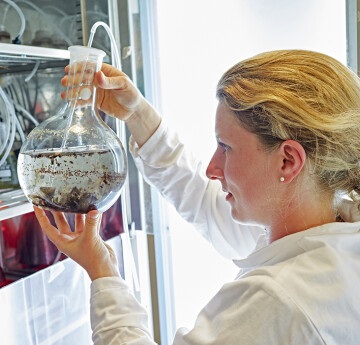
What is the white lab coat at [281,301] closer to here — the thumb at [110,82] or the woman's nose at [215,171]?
the woman's nose at [215,171]

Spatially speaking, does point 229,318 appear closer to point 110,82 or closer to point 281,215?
point 281,215

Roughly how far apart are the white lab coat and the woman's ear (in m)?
0.11

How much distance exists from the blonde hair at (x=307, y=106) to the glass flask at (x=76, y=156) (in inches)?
9.7

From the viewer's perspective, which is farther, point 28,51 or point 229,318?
point 28,51

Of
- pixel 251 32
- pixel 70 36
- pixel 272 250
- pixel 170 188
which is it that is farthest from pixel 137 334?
pixel 251 32

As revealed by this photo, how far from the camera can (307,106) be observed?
2.55 feet

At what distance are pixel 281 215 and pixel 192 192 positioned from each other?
0.40 m

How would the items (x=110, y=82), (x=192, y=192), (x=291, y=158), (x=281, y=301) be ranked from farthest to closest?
1. (x=192, y=192)
2. (x=110, y=82)
3. (x=291, y=158)
4. (x=281, y=301)

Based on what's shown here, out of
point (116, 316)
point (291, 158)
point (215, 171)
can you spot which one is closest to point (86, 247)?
point (116, 316)

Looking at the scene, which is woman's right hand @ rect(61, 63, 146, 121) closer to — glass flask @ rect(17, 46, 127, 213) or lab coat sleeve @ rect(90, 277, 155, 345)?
glass flask @ rect(17, 46, 127, 213)

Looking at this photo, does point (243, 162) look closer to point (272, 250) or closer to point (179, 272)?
point (272, 250)

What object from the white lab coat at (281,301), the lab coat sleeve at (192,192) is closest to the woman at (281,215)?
the white lab coat at (281,301)

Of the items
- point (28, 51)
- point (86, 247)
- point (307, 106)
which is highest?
point (28, 51)

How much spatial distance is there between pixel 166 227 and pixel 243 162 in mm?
651
